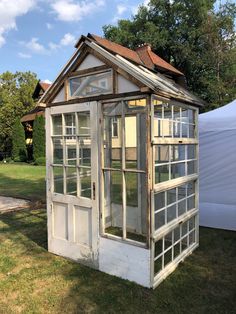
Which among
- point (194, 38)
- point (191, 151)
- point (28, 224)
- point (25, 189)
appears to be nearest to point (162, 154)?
point (191, 151)

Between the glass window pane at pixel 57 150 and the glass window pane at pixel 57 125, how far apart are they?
0.37ft

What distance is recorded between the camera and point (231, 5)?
26031 mm

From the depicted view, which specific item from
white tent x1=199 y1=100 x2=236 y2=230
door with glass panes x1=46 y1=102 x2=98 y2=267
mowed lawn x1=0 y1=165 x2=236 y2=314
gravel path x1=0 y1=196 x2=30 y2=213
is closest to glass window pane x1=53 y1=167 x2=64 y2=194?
door with glass panes x1=46 y1=102 x2=98 y2=267

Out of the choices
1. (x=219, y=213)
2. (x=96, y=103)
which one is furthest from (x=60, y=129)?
(x=219, y=213)

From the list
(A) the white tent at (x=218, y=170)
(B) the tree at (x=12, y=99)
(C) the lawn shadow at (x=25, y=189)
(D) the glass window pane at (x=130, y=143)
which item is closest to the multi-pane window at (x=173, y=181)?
(D) the glass window pane at (x=130, y=143)

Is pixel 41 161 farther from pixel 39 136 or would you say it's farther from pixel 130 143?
pixel 130 143

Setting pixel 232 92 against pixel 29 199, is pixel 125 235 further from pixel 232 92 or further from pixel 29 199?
A: pixel 232 92

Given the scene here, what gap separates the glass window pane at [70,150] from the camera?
4.39 metres

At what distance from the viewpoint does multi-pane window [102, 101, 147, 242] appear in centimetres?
396

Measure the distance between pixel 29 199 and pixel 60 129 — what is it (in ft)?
17.7

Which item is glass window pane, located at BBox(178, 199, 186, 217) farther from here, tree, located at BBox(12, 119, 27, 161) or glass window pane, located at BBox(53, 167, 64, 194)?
tree, located at BBox(12, 119, 27, 161)

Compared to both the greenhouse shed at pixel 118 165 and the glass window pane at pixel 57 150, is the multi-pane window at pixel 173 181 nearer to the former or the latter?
the greenhouse shed at pixel 118 165

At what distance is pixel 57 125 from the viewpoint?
4.61 metres

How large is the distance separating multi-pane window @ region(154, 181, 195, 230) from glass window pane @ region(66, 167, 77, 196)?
129cm
